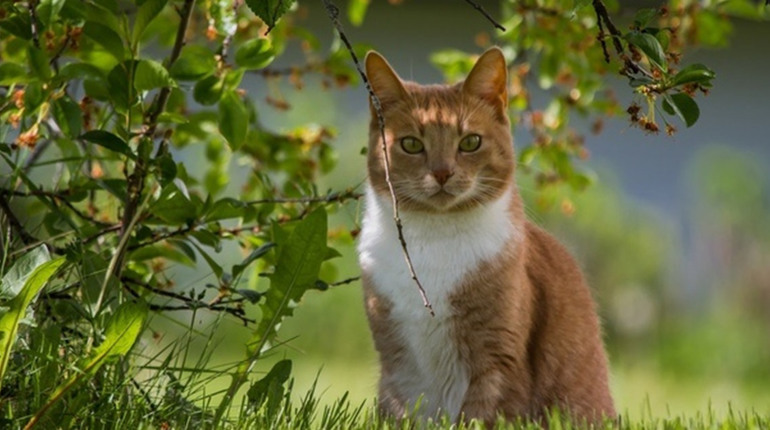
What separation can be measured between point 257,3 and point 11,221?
40.9 inches

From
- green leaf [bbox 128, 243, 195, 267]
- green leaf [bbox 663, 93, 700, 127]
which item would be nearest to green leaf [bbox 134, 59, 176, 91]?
green leaf [bbox 128, 243, 195, 267]

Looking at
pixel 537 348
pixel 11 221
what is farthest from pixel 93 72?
pixel 537 348

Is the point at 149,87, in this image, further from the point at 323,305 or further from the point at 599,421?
the point at 323,305

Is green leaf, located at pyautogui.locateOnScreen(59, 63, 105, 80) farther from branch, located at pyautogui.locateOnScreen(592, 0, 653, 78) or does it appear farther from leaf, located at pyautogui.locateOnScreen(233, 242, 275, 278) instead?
branch, located at pyautogui.locateOnScreen(592, 0, 653, 78)

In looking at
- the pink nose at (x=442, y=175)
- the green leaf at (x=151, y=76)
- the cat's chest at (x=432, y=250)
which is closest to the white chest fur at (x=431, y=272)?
the cat's chest at (x=432, y=250)

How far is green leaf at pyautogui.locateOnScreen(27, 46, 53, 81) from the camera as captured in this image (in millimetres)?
2191

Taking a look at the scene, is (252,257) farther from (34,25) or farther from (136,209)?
(34,25)

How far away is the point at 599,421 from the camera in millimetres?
2469

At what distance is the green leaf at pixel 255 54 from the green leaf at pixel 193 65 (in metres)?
0.05

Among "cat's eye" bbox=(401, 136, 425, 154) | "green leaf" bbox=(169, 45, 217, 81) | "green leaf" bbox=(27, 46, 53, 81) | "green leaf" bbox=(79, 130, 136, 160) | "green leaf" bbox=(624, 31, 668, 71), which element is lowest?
"green leaf" bbox=(624, 31, 668, 71)

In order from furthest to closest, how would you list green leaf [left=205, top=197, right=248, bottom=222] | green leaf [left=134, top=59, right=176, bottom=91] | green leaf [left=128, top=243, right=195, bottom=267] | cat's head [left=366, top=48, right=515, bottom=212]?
green leaf [left=128, top=243, right=195, bottom=267], cat's head [left=366, top=48, right=515, bottom=212], green leaf [left=205, top=197, right=248, bottom=222], green leaf [left=134, top=59, right=176, bottom=91]

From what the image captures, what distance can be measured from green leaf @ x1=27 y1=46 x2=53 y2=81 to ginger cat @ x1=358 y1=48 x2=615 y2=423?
25.5 inches

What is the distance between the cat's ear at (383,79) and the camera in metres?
2.49

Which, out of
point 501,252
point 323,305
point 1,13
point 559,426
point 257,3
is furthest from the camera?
point 323,305
